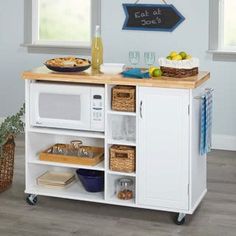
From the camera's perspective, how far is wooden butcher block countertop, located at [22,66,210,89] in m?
3.81

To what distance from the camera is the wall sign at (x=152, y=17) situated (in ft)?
18.9

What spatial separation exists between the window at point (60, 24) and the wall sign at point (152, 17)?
0.41m

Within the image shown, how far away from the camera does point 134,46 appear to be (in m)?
5.94

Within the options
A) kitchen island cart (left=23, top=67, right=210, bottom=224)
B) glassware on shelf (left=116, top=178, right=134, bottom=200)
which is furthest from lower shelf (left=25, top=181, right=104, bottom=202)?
glassware on shelf (left=116, top=178, right=134, bottom=200)

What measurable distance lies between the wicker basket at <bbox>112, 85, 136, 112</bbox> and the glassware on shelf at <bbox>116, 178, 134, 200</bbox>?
49 cm

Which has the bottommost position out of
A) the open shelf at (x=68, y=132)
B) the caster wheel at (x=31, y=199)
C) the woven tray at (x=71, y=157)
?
the caster wheel at (x=31, y=199)

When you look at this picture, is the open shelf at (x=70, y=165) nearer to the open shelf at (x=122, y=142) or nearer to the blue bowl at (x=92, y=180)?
the blue bowl at (x=92, y=180)

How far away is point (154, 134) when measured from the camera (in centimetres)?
393

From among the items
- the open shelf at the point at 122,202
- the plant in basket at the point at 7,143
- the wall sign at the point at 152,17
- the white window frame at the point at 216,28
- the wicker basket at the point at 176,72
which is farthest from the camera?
the wall sign at the point at 152,17

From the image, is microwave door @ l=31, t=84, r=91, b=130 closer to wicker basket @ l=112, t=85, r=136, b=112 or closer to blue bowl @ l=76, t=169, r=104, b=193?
wicker basket @ l=112, t=85, r=136, b=112

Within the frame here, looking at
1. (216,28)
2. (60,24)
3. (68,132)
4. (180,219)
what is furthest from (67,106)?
(60,24)

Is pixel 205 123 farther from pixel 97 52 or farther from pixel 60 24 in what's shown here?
pixel 60 24

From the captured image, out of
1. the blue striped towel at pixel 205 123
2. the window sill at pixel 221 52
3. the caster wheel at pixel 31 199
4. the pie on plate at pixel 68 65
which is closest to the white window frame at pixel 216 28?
the window sill at pixel 221 52

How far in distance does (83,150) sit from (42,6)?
245 cm
